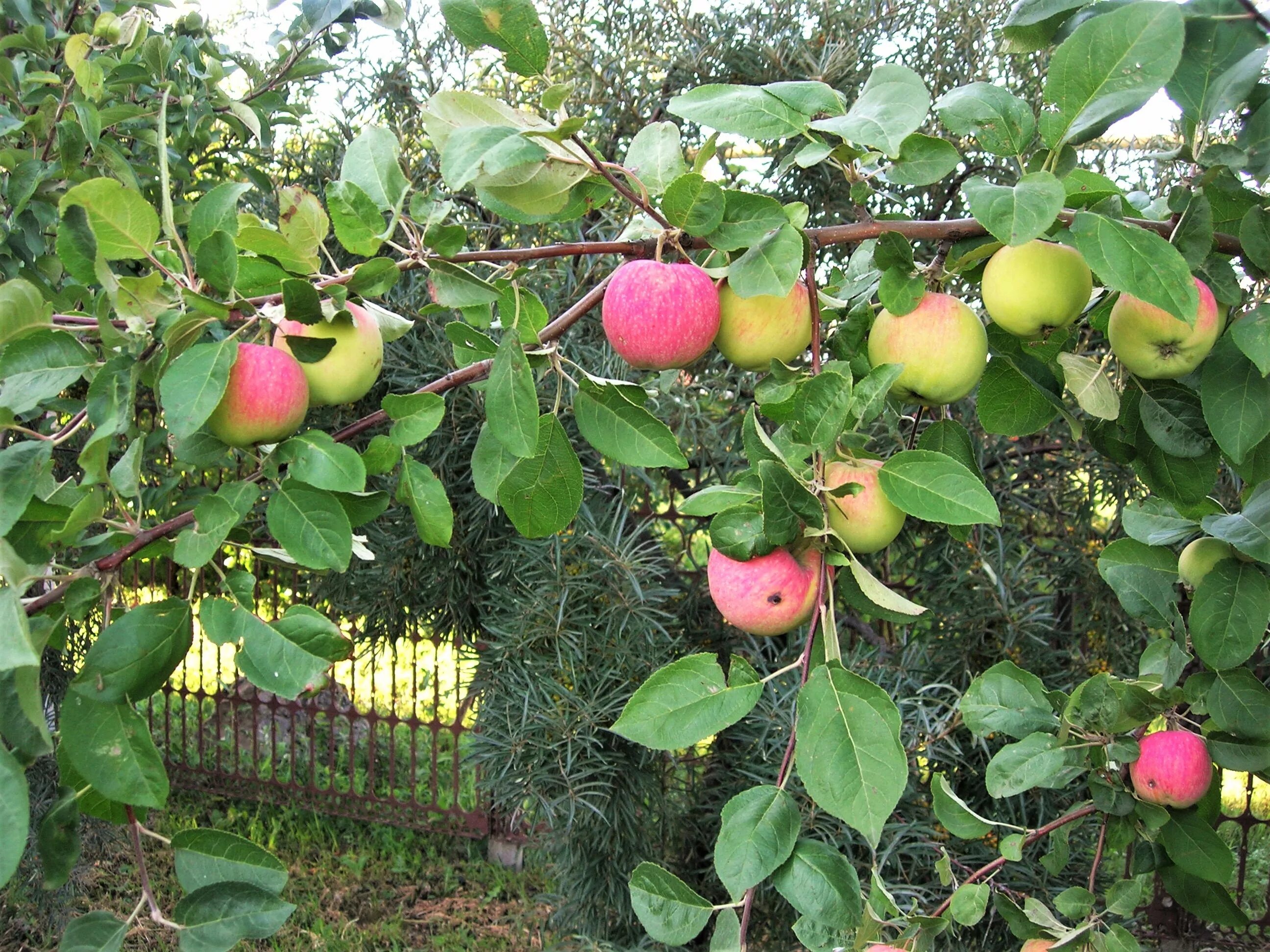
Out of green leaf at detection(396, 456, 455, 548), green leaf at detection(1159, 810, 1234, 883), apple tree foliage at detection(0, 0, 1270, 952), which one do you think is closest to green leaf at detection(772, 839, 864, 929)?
apple tree foliage at detection(0, 0, 1270, 952)

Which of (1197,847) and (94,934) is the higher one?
(94,934)

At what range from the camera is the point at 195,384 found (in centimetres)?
58

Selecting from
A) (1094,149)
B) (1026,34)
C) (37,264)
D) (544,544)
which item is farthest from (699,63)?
(1026,34)

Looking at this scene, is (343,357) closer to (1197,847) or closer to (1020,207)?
(1020,207)

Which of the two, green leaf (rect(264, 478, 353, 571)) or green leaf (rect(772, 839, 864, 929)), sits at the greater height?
green leaf (rect(264, 478, 353, 571))

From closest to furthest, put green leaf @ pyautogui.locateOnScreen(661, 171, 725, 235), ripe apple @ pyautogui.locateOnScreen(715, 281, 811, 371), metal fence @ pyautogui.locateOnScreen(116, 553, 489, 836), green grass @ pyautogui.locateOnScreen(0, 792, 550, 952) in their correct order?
green leaf @ pyautogui.locateOnScreen(661, 171, 725, 235) → ripe apple @ pyautogui.locateOnScreen(715, 281, 811, 371) → green grass @ pyautogui.locateOnScreen(0, 792, 550, 952) → metal fence @ pyautogui.locateOnScreen(116, 553, 489, 836)

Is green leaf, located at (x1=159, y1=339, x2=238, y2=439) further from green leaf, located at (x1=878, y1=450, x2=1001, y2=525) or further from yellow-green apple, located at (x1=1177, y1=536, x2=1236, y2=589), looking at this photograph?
yellow-green apple, located at (x1=1177, y1=536, x2=1236, y2=589)

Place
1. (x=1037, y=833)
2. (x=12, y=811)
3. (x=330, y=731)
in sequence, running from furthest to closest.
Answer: (x=330, y=731) → (x=1037, y=833) → (x=12, y=811)

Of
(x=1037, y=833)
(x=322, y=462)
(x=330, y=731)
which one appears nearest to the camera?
(x=322, y=462)

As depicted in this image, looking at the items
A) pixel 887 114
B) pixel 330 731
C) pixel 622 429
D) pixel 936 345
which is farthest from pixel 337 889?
pixel 887 114

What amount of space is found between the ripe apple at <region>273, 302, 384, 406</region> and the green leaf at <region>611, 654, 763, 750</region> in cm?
29

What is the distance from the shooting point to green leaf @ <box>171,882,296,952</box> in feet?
2.16

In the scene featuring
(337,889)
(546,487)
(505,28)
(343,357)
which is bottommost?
(337,889)

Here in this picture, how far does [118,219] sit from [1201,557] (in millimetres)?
876
